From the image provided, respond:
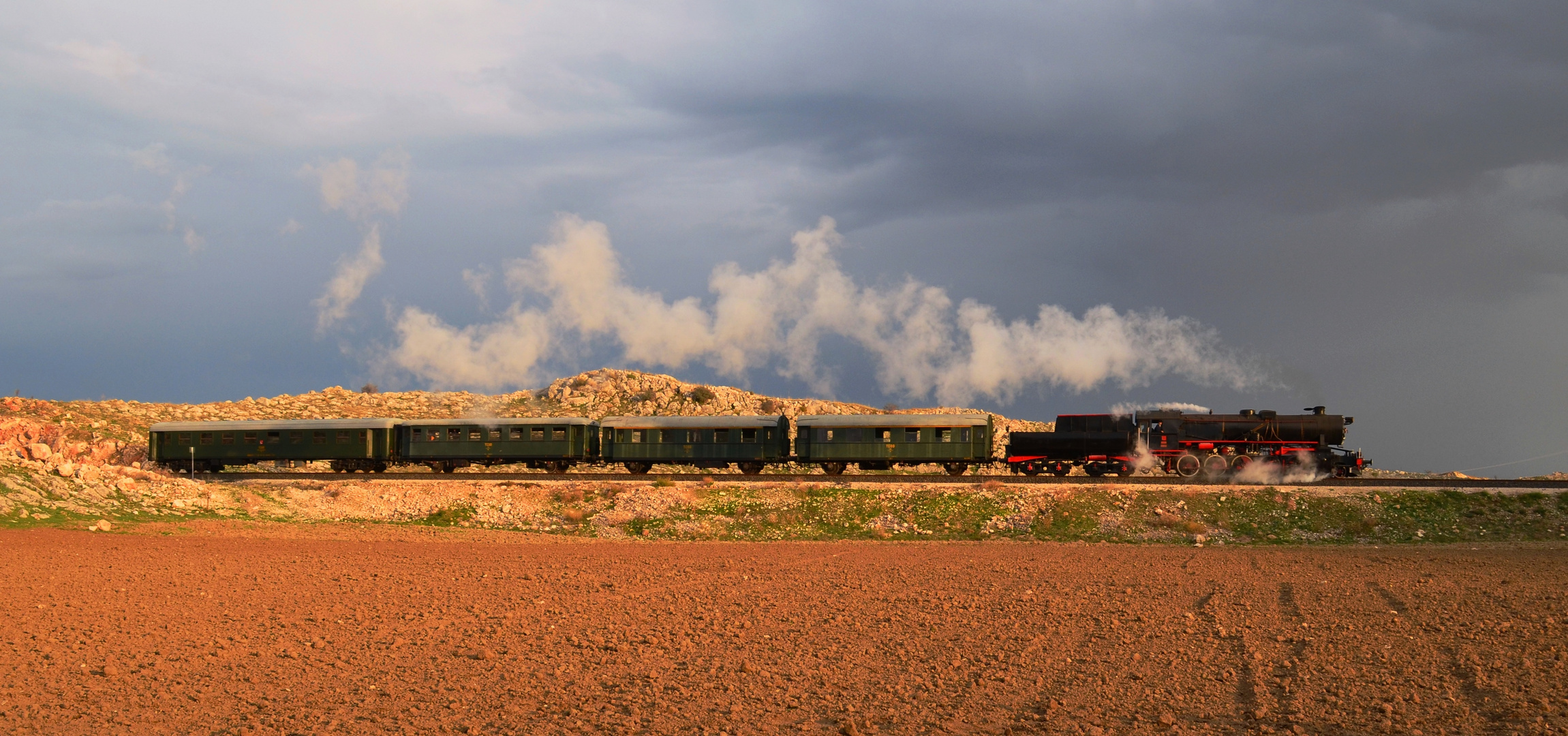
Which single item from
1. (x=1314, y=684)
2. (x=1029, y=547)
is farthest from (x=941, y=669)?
(x=1029, y=547)

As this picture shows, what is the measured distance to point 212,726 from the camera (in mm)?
11922

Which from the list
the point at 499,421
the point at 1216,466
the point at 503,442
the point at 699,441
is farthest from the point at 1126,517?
the point at 499,421

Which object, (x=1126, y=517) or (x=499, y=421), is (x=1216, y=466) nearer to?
(x=1126, y=517)

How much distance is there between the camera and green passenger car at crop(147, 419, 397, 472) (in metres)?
42.3

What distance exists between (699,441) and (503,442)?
8.84m

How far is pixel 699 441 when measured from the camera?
40406mm

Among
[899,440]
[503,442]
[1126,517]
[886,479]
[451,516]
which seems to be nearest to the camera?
[1126,517]

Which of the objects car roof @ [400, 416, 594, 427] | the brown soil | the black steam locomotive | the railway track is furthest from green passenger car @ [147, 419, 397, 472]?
the black steam locomotive

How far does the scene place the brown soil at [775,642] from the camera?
1216 cm

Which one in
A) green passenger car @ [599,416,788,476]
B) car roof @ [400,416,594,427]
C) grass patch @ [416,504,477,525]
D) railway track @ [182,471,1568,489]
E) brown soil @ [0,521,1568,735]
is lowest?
brown soil @ [0,521,1568,735]

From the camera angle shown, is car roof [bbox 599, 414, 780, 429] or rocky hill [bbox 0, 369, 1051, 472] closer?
car roof [bbox 599, 414, 780, 429]

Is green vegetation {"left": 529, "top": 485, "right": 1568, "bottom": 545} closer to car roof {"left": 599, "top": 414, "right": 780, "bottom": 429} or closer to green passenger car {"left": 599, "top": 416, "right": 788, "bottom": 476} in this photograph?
green passenger car {"left": 599, "top": 416, "right": 788, "bottom": 476}

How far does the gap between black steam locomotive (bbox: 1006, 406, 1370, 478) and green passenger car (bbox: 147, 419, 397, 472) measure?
90.7 feet

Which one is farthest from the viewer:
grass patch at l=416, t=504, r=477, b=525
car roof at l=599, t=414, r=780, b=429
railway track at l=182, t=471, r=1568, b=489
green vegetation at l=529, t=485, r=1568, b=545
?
car roof at l=599, t=414, r=780, b=429
